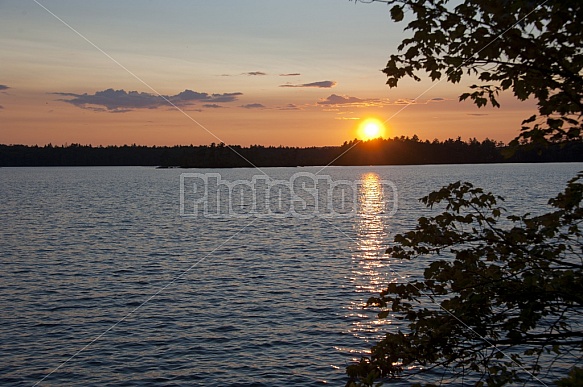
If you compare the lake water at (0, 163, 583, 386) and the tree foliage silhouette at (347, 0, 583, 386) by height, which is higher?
the tree foliage silhouette at (347, 0, 583, 386)

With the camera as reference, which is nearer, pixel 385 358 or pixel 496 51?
pixel 496 51

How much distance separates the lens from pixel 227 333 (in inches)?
948

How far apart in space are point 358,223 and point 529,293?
61096 millimetres

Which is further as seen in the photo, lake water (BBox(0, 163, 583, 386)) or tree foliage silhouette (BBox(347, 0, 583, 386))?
lake water (BBox(0, 163, 583, 386))

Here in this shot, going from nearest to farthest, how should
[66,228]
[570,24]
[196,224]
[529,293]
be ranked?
1. [570,24]
2. [529,293]
3. [66,228]
4. [196,224]

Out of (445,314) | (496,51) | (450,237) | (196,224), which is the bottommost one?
(196,224)

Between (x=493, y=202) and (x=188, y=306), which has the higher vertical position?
(x=493, y=202)

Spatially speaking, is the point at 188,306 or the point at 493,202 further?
the point at 188,306

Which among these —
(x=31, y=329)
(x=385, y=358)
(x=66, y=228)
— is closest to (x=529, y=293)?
(x=385, y=358)

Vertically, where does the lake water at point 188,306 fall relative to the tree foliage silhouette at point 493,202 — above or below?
below

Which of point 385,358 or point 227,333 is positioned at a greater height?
point 385,358

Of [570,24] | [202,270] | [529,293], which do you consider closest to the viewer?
[570,24]

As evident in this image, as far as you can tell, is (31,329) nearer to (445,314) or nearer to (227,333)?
(227,333)

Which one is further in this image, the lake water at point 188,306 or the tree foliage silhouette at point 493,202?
the lake water at point 188,306
